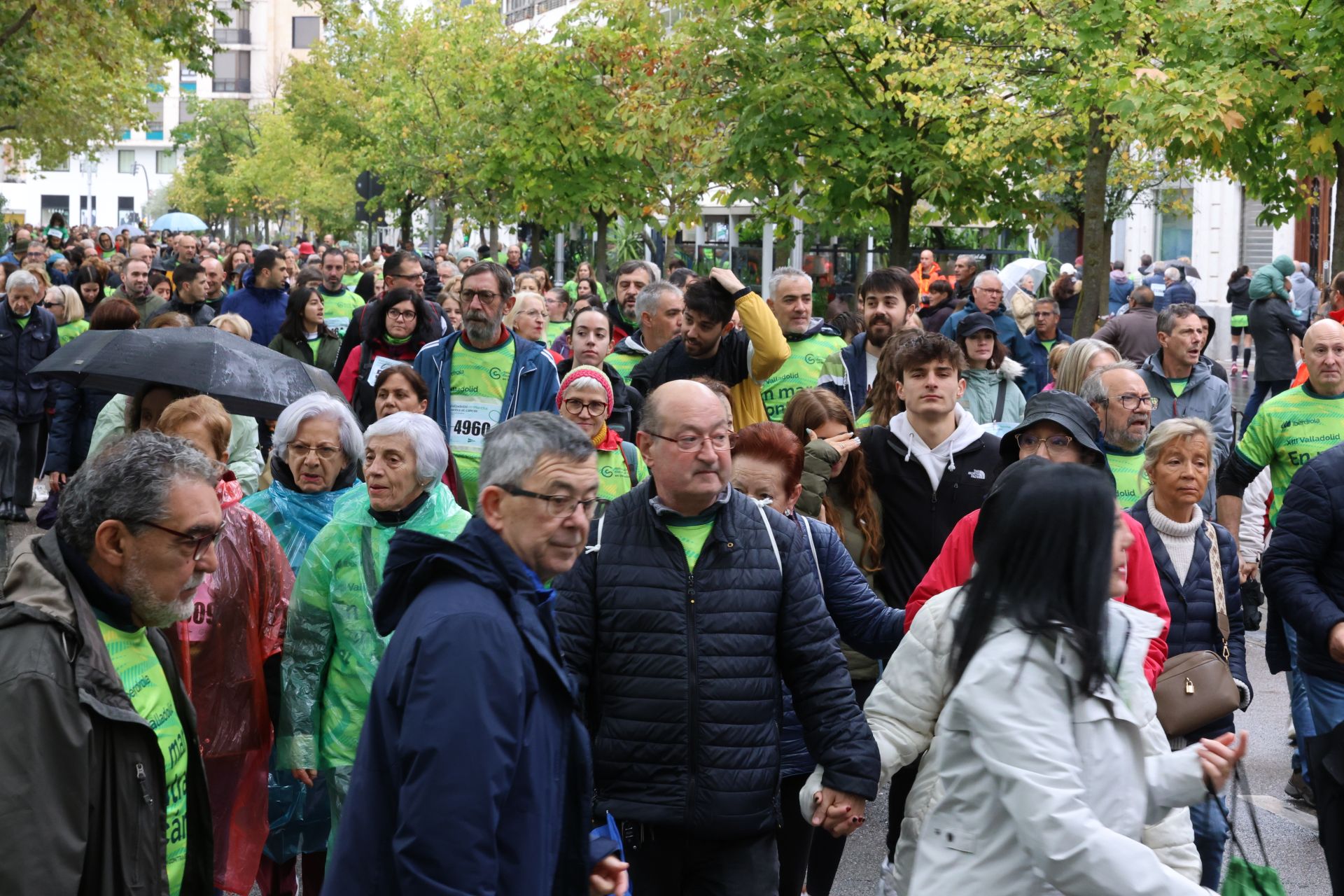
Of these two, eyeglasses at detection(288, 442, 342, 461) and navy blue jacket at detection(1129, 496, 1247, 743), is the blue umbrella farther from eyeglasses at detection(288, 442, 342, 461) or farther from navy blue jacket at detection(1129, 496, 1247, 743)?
navy blue jacket at detection(1129, 496, 1247, 743)

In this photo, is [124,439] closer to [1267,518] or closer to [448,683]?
[448,683]

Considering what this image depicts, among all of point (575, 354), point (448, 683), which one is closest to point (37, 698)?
point (448, 683)

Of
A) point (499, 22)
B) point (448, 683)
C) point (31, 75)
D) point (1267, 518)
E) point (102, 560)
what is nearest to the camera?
point (448, 683)

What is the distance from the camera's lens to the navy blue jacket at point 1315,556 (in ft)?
19.2

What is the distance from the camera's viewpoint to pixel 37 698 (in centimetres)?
314

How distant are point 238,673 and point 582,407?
7.30ft

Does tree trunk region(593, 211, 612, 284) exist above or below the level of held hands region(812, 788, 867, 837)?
above

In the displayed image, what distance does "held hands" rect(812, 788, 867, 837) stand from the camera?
13.8 feet

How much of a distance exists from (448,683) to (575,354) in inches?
236

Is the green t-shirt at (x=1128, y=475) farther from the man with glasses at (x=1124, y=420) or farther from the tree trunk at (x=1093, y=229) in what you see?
the tree trunk at (x=1093, y=229)

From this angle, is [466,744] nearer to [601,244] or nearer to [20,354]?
[20,354]

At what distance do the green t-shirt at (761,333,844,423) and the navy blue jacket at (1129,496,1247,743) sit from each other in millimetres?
2457

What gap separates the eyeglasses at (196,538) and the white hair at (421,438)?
1.58m

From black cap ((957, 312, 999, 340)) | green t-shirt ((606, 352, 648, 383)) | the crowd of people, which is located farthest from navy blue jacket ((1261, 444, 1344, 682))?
green t-shirt ((606, 352, 648, 383))
